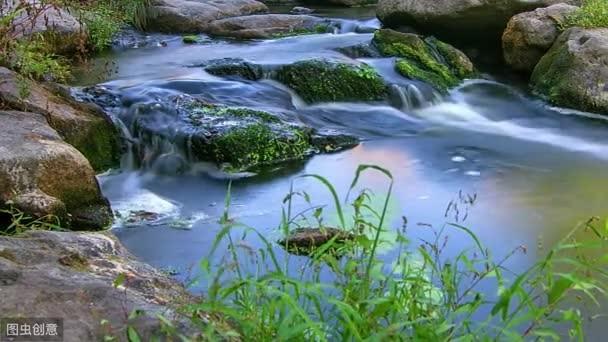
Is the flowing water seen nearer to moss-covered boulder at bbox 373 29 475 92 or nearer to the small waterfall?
the small waterfall

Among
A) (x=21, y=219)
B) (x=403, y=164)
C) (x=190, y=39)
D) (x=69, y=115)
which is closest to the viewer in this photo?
(x=21, y=219)

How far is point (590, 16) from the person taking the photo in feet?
31.4

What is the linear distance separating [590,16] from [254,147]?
16.6 ft

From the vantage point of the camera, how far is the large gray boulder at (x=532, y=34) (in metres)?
10.0

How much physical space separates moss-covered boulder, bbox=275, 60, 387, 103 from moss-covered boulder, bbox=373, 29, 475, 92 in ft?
2.16

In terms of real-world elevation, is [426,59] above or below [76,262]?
above

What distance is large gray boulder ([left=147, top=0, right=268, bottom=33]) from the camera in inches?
518

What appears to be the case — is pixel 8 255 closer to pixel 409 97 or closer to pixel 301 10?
pixel 409 97

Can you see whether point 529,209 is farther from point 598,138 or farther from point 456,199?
point 598,138

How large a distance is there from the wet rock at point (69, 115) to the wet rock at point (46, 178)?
384 mm

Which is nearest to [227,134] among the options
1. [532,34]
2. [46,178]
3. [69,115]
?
[69,115]

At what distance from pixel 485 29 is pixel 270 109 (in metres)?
5.03

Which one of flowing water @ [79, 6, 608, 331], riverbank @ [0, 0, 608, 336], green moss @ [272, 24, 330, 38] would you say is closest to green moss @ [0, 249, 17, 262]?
riverbank @ [0, 0, 608, 336]

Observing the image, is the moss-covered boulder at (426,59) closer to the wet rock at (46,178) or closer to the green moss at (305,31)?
the green moss at (305,31)
